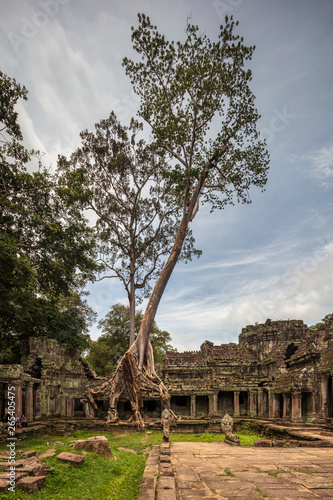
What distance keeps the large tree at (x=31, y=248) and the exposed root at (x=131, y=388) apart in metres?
4.43

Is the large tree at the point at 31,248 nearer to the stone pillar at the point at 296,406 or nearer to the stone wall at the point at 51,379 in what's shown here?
the stone wall at the point at 51,379

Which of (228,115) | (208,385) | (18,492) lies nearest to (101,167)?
(228,115)

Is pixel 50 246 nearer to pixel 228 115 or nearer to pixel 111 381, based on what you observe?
pixel 111 381

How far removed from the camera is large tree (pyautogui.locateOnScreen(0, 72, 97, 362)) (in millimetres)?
17141

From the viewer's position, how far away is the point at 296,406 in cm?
1777

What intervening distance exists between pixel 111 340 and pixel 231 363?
15.2 meters

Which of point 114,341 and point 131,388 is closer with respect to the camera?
point 131,388

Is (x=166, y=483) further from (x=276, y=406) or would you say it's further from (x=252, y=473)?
(x=276, y=406)

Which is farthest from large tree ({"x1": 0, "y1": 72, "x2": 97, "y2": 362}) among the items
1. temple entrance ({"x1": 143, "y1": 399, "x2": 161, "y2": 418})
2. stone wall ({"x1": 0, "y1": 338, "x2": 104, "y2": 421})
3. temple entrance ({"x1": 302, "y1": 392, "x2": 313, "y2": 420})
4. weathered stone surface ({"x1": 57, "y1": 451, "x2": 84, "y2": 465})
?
temple entrance ({"x1": 302, "y1": 392, "x2": 313, "y2": 420})

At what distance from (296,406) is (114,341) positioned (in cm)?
2239

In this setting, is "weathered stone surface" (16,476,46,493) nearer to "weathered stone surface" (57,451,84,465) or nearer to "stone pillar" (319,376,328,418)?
"weathered stone surface" (57,451,84,465)

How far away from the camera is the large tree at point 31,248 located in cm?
1714

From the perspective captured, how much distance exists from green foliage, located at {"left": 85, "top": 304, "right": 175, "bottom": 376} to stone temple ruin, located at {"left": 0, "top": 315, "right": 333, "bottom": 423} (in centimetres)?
934

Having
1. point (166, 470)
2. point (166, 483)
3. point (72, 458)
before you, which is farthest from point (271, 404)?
point (166, 483)
